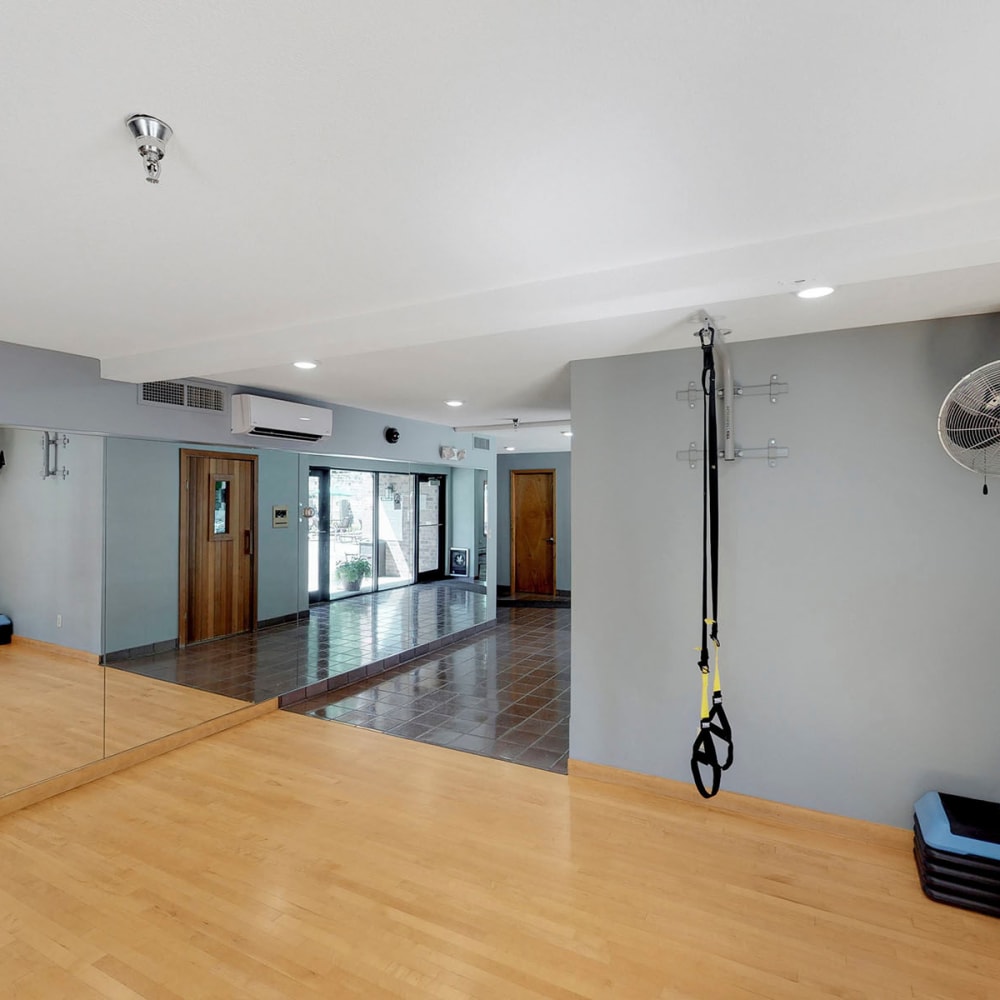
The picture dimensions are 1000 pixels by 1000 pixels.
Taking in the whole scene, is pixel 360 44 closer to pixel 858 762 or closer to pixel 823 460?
pixel 823 460

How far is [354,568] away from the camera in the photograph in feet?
19.2

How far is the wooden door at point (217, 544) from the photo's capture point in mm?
4074

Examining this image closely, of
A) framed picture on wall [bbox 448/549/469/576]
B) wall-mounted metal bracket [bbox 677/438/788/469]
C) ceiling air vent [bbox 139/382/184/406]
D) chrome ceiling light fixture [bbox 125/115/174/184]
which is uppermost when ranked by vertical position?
chrome ceiling light fixture [bbox 125/115/174/184]

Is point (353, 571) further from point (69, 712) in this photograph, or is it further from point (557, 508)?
point (557, 508)

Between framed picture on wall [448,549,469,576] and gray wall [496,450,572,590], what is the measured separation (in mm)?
1875

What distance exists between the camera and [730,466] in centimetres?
308

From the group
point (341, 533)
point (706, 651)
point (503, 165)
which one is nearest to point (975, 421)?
point (706, 651)

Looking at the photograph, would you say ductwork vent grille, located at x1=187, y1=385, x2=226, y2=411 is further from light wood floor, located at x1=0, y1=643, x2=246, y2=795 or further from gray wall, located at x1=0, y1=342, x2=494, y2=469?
light wood floor, located at x1=0, y1=643, x2=246, y2=795

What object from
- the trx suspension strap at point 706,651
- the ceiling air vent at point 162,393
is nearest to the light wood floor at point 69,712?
the ceiling air vent at point 162,393

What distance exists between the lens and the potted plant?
5.62 metres

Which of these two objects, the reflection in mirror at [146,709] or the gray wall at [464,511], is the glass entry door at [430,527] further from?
the reflection in mirror at [146,709]

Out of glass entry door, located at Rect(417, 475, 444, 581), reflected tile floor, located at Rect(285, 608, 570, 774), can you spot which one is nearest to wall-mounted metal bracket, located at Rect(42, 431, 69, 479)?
reflected tile floor, located at Rect(285, 608, 570, 774)

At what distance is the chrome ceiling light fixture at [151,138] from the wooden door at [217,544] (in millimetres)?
2948

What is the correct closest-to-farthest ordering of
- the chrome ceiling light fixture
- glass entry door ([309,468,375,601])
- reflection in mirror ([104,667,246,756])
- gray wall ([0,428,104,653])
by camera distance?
the chrome ceiling light fixture
gray wall ([0,428,104,653])
reflection in mirror ([104,667,246,756])
glass entry door ([309,468,375,601])
